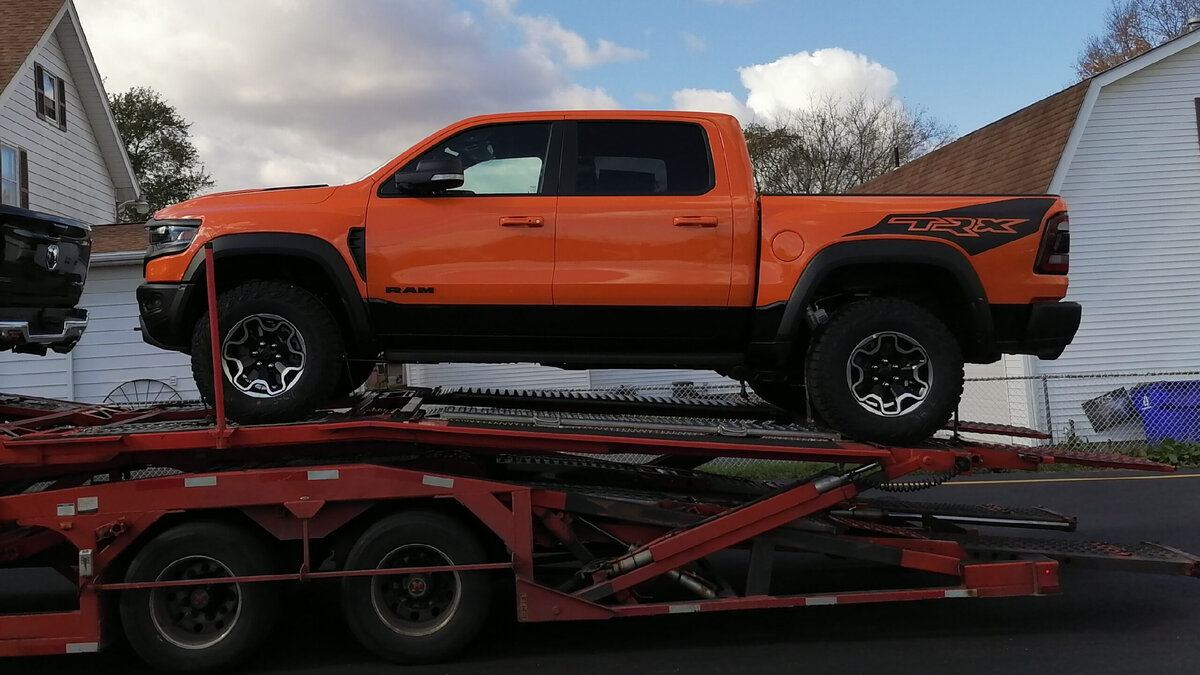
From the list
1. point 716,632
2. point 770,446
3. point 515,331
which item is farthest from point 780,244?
point 716,632

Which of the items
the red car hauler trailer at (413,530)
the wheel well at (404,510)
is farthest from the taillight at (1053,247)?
Result: the wheel well at (404,510)

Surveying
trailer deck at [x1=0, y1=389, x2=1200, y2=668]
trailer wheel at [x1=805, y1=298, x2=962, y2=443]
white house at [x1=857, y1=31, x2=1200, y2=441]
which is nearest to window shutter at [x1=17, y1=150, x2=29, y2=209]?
trailer deck at [x1=0, y1=389, x2=1200, y2=668]

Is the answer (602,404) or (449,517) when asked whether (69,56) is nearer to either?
(602,404)

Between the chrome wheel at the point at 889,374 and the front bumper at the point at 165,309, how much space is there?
3.58 m

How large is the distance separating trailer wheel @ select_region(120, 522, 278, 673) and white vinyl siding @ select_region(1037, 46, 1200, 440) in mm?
13484

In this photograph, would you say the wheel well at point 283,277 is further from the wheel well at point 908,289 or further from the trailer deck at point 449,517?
the wheel well at point 908,289

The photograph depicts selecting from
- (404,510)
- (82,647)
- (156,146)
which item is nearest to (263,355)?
(404,510)

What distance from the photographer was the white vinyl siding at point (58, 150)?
55.6 feet

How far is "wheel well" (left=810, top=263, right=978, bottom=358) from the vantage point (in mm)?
5098

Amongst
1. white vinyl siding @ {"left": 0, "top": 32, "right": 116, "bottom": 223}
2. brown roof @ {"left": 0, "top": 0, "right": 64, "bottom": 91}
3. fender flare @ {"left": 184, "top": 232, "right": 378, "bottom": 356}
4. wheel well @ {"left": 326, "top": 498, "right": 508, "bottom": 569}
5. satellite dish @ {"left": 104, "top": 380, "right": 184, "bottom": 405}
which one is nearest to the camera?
wheel well @ {"left": 326, "top": 498, "right": 508, "bottom": 569}

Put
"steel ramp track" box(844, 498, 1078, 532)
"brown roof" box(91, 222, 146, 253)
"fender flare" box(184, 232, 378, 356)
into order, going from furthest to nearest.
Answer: "brown roof" box(91, 222, 146, 253) < "steel ramp track" box(844, 498, 1078, 532) < "fender flare" box(184, 232, 378, 356)

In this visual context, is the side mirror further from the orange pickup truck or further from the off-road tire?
the off-road tire

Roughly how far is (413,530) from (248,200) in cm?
205

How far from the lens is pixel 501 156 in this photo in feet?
16.9
